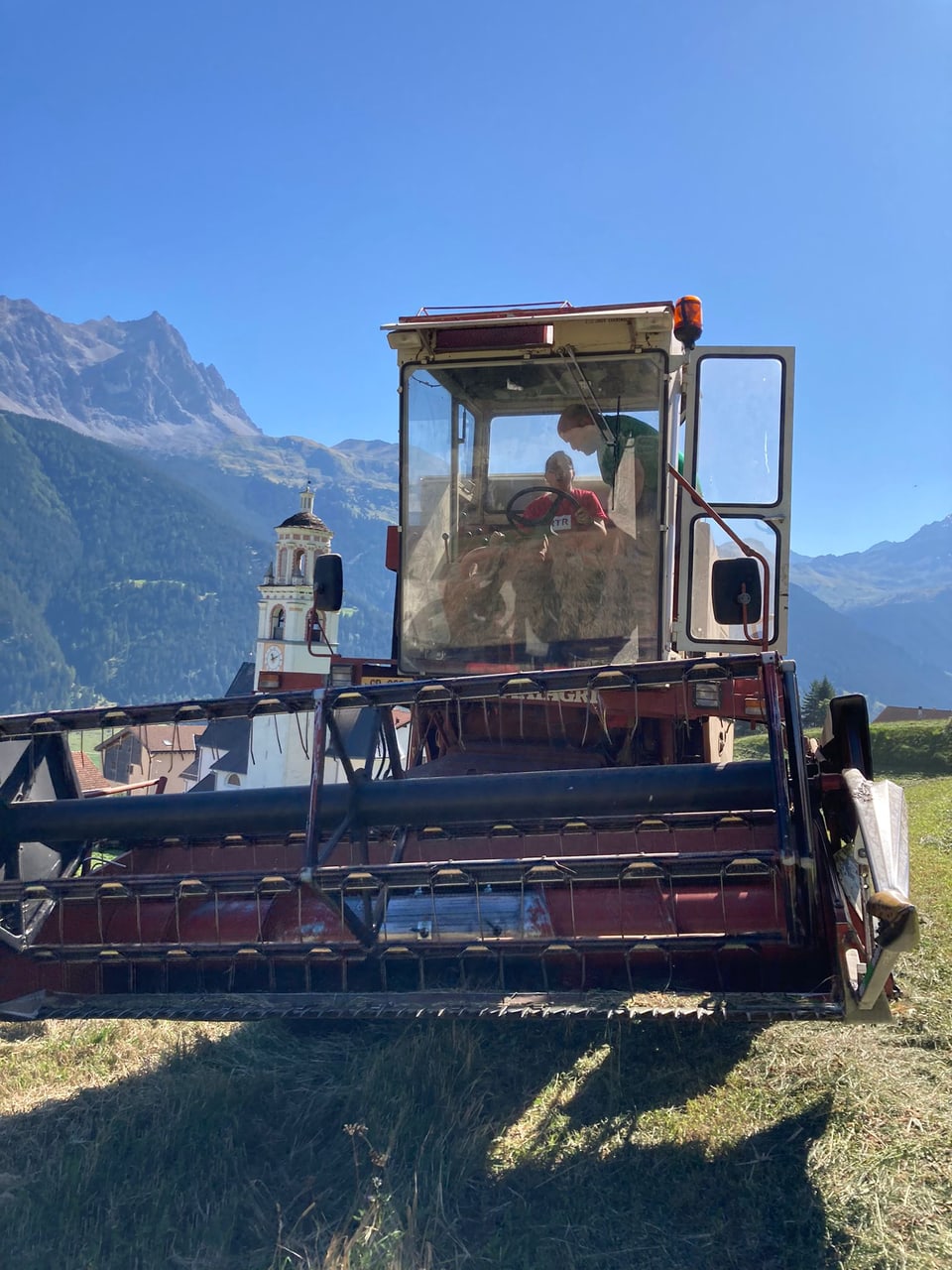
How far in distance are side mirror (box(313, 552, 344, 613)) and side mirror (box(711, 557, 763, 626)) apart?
7.75 feet

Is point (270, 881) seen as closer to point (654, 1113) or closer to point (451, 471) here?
point (654, 1113)

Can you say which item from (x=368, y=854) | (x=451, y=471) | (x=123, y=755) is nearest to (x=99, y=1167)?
(x=368, y=854)

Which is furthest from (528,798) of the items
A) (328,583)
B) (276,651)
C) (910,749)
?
(276,651)

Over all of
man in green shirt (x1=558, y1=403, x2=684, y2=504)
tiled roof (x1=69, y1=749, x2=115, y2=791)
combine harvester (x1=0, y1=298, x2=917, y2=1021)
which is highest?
man in green shirt (x1=558, y1=403, x2=684, y2=504)

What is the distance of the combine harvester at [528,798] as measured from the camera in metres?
3.33

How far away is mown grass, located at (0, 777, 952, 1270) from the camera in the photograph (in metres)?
3.02

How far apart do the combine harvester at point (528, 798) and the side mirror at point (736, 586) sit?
1cm

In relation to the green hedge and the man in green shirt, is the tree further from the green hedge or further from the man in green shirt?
the man in green shirt

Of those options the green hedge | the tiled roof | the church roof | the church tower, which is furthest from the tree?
the church roof

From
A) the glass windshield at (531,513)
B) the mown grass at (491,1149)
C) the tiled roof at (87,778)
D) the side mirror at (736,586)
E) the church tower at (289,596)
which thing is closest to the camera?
the mown grass at (491,1149)

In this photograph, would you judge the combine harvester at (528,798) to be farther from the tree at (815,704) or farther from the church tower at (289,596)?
the church tower at (289,596)

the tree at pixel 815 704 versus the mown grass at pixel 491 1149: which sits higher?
the mown grass at pixel 491 1149

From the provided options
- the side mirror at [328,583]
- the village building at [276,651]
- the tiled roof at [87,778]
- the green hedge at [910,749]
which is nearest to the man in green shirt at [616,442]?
the side mirror at [328,583]

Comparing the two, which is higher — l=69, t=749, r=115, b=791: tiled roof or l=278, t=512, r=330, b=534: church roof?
l=278, t=512, r=330, b=534: church roof
